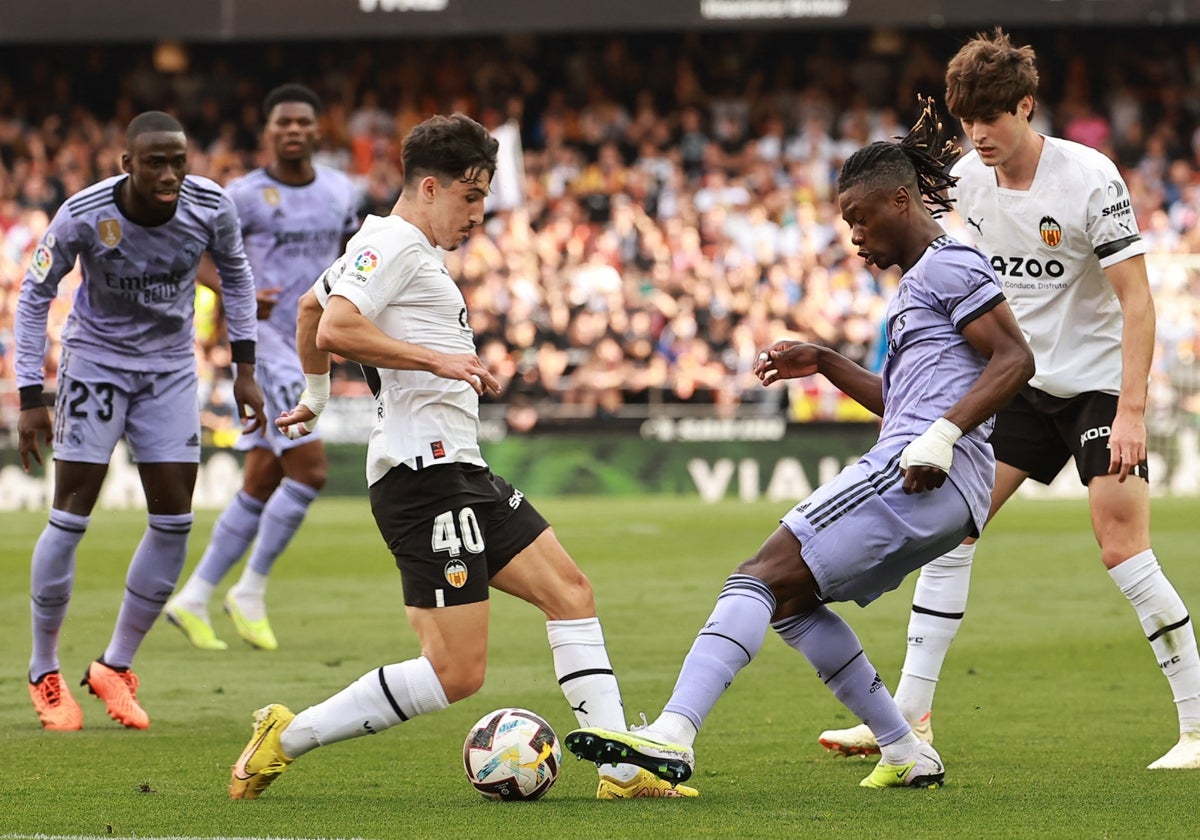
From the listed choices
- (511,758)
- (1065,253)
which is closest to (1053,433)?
(1065,253)

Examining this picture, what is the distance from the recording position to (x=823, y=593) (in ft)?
17.7

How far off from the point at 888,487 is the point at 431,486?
140 centimetres

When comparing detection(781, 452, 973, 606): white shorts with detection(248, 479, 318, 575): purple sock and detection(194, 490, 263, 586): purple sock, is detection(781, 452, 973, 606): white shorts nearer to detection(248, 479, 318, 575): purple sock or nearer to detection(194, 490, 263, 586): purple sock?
detection(248, 479, 318, 575): purple sock

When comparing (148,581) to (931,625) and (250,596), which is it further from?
(931,625)

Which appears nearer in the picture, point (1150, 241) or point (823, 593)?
point (823, 593)

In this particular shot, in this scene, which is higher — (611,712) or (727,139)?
(727,139)

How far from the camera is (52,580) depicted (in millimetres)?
7699

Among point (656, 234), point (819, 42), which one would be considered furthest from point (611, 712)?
point (819, 42)

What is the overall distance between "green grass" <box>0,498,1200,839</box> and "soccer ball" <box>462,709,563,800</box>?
9 centimetres

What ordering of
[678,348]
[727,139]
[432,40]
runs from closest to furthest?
[678,348], [727,139], [432,40]

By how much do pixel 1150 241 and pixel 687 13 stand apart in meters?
7.78

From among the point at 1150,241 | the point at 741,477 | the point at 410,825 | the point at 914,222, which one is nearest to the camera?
A: the point at 410,825

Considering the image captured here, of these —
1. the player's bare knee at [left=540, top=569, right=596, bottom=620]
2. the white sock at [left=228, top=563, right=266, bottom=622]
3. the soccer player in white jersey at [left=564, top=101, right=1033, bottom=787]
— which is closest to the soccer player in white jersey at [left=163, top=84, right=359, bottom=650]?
the white sock at [left=228, top=563, right=266, bottom=622]

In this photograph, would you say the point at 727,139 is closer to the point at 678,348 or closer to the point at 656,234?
the point at 656,234
